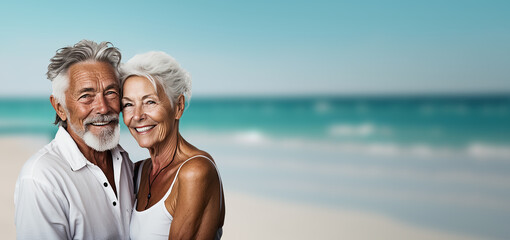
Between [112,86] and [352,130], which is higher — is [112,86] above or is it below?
below

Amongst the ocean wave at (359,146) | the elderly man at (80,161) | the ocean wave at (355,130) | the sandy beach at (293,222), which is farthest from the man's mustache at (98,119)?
the ocean wave at (355,130)

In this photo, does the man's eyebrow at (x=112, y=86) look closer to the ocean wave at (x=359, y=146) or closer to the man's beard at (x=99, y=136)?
the man's beard at (x=99, y=136)

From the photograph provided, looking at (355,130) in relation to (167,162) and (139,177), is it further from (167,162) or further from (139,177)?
(167,162)

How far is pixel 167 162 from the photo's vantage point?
2.54 metres

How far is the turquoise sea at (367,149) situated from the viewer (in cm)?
909

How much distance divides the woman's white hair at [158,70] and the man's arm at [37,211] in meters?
0.67

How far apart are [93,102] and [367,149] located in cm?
1403

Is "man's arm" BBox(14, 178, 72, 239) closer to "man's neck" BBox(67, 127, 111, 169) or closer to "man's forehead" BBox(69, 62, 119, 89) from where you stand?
"man's neck" BBox(67, 127, 111, 169)

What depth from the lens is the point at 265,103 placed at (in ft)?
94.4

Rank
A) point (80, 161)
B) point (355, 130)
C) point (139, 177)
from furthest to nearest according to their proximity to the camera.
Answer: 1. point (355, 130)
2. point (139, 177)
3. point (80, 161)

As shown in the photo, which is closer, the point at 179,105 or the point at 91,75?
the point at 91,75

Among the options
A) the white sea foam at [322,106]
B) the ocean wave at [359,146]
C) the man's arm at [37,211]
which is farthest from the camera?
the white sea foam at [322,106]

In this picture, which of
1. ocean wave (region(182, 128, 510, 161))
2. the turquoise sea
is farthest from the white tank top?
ocean wave (region(182, 128, 510, 161))

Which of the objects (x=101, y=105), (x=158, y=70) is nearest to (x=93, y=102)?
(x=101, y=105)
